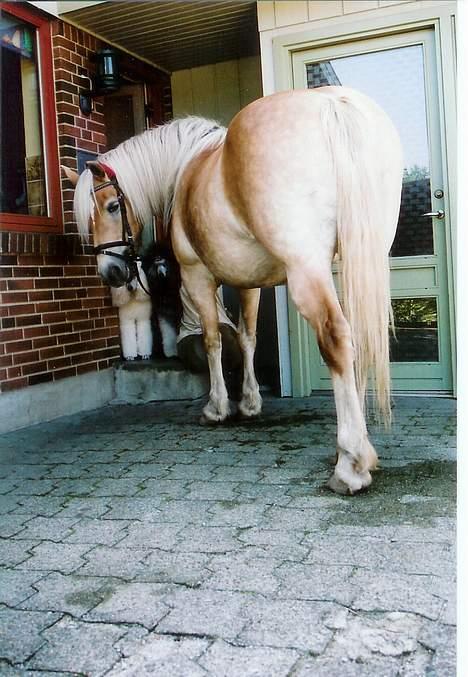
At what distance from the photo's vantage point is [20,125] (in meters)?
4.41

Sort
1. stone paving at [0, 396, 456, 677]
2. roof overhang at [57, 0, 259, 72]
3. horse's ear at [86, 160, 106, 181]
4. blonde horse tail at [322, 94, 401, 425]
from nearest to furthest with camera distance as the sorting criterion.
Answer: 1. stone paving at [0, 396, 456, 677]
2. blonde horse tail at [322, 94, 401, 425]
3. horse's ear at [86, 160, 106, 181]
4. roof overhang at [57, 0, 259, 72]

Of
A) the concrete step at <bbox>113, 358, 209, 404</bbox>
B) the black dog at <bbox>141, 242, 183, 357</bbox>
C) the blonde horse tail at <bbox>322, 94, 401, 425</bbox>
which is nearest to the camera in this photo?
the blonde horse tail at <bbox>322, 94, 401, 425</bbox>

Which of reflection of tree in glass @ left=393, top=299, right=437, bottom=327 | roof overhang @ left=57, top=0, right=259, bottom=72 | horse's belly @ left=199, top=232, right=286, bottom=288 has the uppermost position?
roof overhang @ left=57, top=0, right=259, bottom=72

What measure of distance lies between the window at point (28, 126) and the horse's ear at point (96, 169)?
29.5 inches

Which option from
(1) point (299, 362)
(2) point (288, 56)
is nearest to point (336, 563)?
(1) point (299, 362)

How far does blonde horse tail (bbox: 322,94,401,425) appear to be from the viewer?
2424 mm

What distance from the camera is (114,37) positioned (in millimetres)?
4926

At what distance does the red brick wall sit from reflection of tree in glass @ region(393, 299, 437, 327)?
2239 millimetres

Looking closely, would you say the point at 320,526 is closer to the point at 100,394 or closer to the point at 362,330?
the point at 362,330

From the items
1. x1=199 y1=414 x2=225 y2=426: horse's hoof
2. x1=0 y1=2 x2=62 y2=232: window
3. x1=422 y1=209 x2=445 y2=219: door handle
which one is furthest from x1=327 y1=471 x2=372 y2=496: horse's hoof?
x1=0 y1=2 x2=62 y2=232: window

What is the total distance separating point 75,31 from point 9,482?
3.41m

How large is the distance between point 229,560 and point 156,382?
3024 mm

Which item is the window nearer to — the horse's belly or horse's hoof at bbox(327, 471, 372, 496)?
the horse's belly

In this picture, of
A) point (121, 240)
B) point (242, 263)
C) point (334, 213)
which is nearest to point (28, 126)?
point (121, 240)
